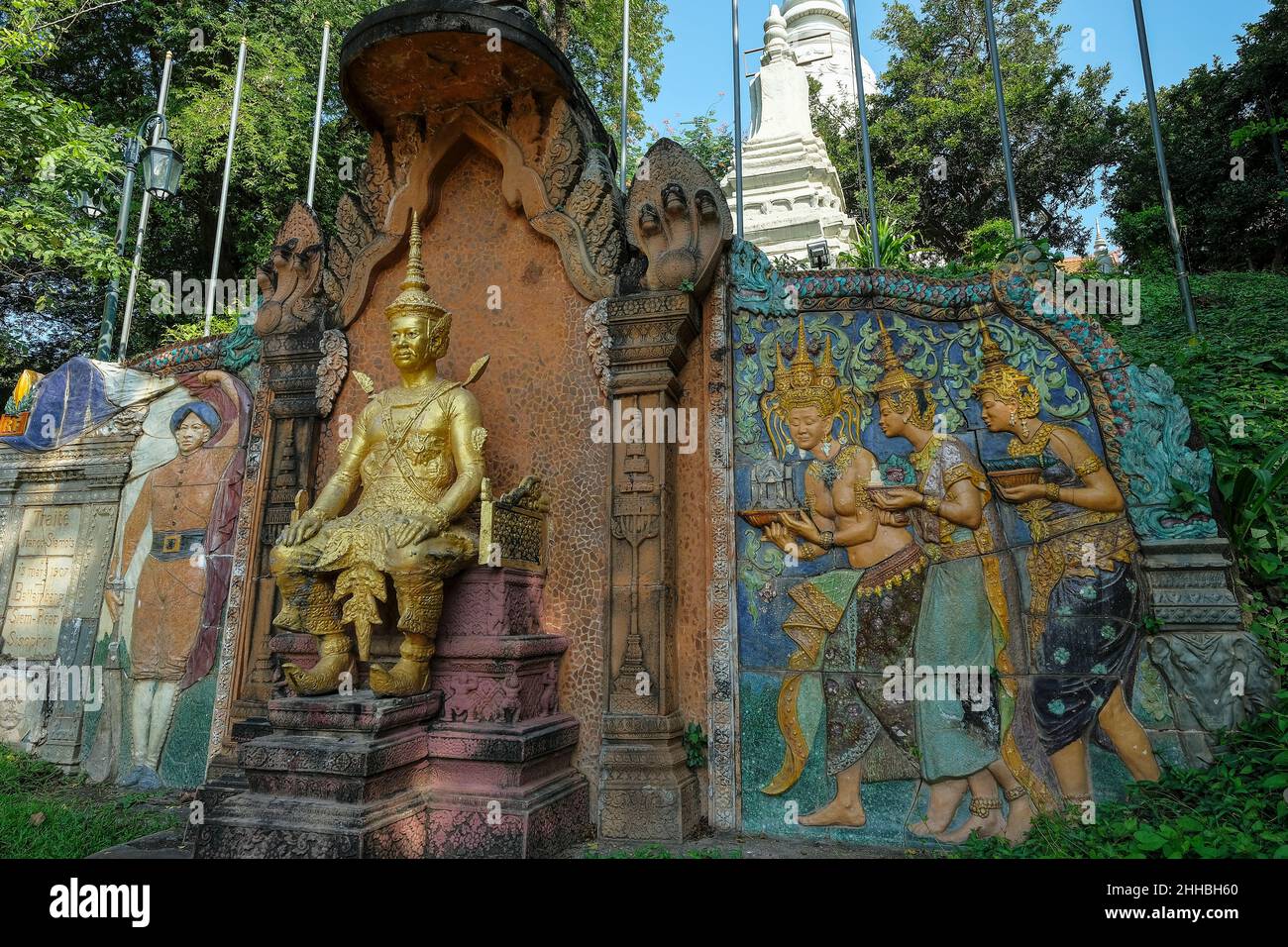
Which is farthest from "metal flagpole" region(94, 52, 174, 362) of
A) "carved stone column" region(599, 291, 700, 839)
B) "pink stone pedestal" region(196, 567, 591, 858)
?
"carved stone column" region(599, 291, 700, 839)

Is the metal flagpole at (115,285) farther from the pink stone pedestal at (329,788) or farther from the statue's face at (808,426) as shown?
the statue's face at (808,426)

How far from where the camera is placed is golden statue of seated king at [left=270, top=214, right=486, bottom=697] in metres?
4.92

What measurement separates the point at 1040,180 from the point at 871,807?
20975mm

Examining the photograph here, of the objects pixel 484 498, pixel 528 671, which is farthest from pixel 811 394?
pixel 528 671

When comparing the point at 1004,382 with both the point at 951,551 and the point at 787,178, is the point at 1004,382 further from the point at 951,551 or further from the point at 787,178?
the point at 787,178

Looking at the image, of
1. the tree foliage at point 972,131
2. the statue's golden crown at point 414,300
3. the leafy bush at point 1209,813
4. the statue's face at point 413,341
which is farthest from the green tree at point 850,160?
the leafy bush at point 1209,813

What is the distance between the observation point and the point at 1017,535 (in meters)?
5.19

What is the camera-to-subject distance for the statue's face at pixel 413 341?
5.62m

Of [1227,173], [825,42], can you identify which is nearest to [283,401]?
[1227,173]

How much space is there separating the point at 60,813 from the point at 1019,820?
678 centimetres

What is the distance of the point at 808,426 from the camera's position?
568cm

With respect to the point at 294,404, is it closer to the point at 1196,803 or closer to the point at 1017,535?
the point at 1017,535

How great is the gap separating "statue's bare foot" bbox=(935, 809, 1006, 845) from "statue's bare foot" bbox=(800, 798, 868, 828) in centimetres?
49

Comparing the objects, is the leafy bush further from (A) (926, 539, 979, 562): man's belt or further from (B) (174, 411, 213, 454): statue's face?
(B) (174, 411, 213, 454): statue's face
